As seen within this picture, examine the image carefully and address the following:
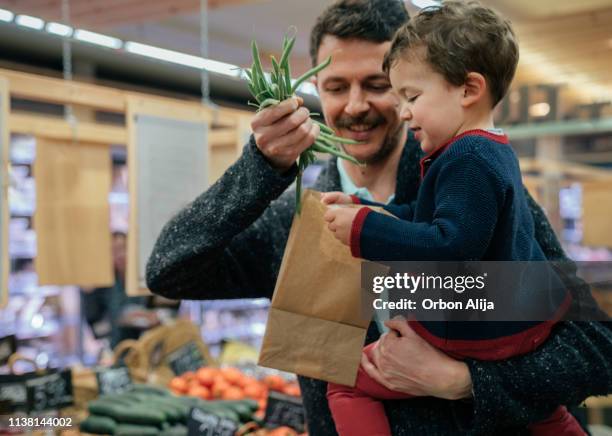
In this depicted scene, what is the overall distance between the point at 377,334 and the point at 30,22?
4.83 m

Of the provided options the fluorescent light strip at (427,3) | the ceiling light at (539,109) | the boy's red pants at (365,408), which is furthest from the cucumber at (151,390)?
the ceiling light at (539,109)

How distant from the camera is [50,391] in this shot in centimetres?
264

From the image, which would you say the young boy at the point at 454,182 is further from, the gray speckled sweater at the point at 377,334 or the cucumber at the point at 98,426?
the cucumber at the point at 98,426

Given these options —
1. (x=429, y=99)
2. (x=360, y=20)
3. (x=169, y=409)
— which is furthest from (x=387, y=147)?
(x=169, y=409)

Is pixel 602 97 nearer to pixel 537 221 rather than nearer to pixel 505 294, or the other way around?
pixel 537 221

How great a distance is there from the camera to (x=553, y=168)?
541 cm

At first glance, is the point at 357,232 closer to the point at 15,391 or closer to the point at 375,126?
the point at 375,126

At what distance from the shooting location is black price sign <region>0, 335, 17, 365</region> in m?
2.77

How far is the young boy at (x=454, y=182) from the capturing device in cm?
103

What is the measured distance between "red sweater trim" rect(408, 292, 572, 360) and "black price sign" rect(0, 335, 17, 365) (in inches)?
83.4

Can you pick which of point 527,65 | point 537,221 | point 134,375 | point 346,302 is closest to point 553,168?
point 527,65

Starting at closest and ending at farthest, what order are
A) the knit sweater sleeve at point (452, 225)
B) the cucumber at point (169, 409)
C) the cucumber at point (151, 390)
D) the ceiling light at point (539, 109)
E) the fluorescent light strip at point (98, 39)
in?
the knit sweater sleeve at point (452, 225) < the cucumber at point (169, 409) < the cucumber at point (151, 390) < the ceiling light at point (539, 109) < the fluorescent light strip at point (98, 39)

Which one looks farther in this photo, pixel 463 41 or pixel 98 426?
pixel 98 426

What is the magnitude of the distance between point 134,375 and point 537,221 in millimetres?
2586
